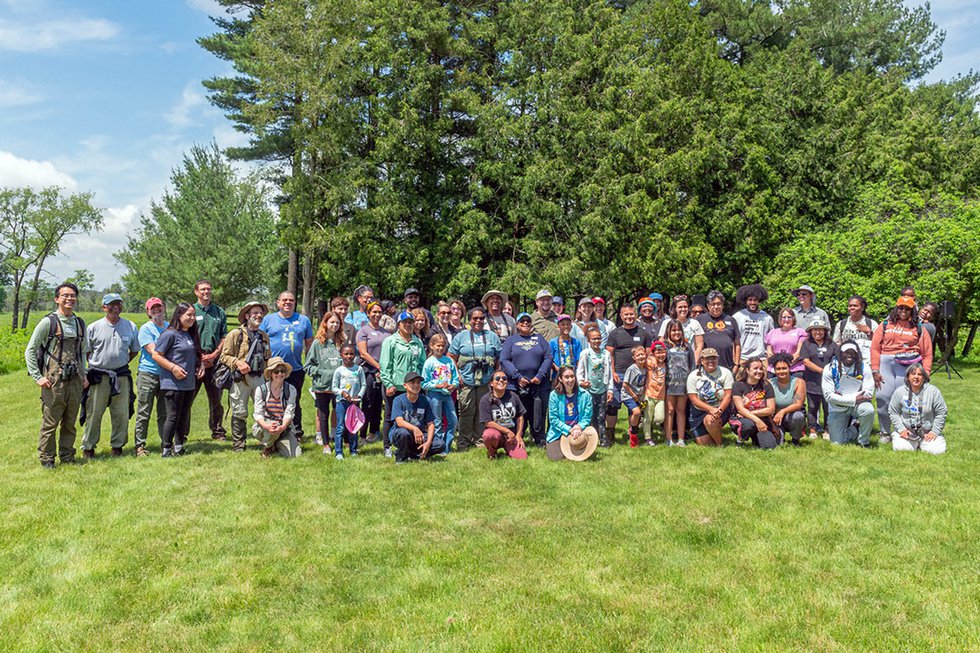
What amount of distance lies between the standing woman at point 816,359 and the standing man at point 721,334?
844 mm

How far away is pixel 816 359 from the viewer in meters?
8.45

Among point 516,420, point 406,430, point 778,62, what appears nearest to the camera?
point 406,430

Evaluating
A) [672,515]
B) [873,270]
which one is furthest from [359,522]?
[873,270]

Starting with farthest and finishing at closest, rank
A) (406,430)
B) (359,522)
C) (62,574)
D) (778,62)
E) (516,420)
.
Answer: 1. (778,62)
2. (516,420)
3. (406,430)
4. (359,522)
5. (62,574)

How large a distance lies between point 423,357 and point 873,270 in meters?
17.2

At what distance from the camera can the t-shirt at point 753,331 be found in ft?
29.0

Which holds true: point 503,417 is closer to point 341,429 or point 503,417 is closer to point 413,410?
point 413,410

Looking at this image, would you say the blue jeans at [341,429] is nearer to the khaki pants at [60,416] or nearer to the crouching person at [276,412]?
the crouching person at [276,412]

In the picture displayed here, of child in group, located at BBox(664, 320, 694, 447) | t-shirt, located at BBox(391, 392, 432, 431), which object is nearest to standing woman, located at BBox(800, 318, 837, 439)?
child in group, located at BBox(664, 320, 694, 447)

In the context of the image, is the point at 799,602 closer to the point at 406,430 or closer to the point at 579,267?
the point at 406,430

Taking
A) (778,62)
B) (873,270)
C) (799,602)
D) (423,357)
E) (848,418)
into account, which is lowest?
(799,602)

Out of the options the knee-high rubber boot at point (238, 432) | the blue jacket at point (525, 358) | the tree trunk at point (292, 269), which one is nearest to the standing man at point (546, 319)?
the blue jacket at point (525, 358)

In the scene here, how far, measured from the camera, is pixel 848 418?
8.20 meters

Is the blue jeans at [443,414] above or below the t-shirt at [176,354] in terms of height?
below
